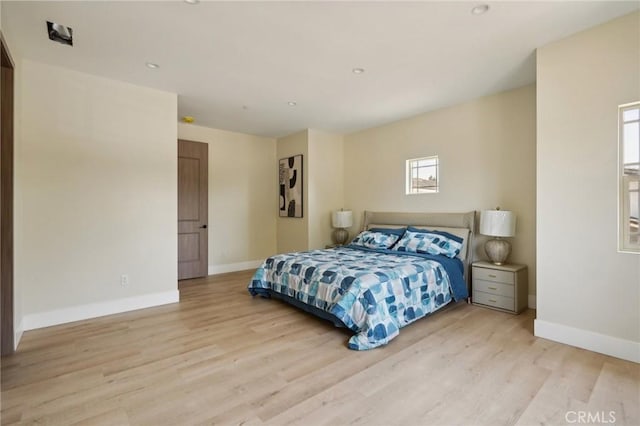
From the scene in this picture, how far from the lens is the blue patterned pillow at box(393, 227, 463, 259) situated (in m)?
3.71

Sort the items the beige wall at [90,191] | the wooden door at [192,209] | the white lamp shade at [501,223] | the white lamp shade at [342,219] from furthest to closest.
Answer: the white lamp shade at [342,219] → the wooden door at [192,209] → the white lamp shade at [501,223] → the beige wall at [90,191]

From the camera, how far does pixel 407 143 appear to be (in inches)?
189

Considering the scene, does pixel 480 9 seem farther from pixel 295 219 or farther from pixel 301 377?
pixel 295 219

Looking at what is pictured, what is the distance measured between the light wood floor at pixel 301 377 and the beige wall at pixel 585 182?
0.36 meters

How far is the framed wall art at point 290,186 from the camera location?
558cm

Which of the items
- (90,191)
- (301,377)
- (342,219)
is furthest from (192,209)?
(301,377)

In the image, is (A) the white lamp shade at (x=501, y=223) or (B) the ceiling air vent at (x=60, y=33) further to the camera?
(A) the white lamp shade at (x=501, y=223)

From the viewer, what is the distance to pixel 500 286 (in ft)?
11.0

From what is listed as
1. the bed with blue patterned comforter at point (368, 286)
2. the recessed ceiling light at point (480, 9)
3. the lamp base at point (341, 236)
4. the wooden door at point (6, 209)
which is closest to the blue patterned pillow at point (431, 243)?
the bed with blue patterned comforter at point (368, 286)

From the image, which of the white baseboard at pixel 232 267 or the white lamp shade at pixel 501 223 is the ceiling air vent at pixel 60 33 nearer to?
the white baseboard at pixel 232 267

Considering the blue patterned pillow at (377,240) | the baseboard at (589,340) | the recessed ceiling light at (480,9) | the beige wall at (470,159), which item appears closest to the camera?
the recessed ceiling light at (480,9)

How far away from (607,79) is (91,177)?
4.90 meters

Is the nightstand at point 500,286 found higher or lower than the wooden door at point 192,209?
lower

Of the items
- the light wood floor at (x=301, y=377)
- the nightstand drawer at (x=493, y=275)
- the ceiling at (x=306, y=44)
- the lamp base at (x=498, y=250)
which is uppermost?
the ceiling at (x=306, y=44)
